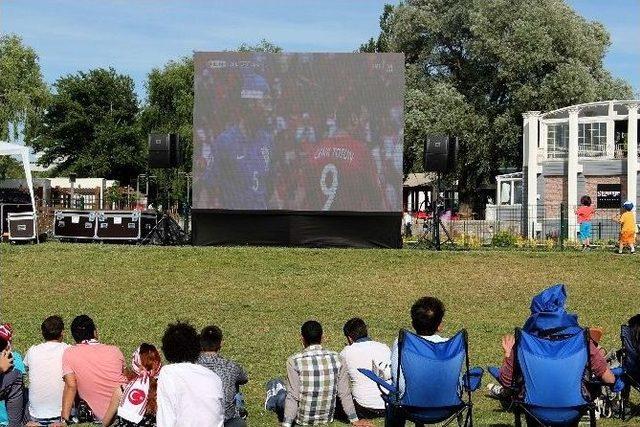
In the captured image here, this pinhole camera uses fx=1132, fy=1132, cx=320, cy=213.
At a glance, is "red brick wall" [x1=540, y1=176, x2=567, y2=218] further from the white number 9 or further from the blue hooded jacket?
the blue hooded jacket

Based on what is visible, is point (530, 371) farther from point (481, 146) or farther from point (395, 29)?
point (395, 29)

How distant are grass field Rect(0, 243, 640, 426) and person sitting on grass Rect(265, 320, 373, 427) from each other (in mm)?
3327

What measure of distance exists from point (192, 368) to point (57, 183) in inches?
1909

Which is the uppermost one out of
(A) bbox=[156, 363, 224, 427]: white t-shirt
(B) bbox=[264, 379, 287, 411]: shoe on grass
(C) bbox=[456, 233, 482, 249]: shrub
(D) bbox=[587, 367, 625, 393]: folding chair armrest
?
(C) bbox=[456, 233, 482, 249]: shrub

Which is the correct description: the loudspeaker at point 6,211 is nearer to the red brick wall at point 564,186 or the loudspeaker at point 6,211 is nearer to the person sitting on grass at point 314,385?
the person sitting on grass at point 314,385

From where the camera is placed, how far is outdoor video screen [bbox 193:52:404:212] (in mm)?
21312

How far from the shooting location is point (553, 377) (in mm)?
7258

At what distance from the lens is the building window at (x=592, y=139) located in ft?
119

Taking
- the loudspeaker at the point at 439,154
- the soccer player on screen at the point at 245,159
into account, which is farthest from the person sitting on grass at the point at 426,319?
the loudspeaker at the point at 439,154

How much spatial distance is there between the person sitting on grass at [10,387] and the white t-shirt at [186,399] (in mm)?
1942

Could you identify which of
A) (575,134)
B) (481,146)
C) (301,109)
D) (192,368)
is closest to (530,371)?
(192,368)

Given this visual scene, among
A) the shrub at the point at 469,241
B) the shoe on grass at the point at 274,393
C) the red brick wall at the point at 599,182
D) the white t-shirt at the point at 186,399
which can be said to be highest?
the red brick wall at the point at 599,182

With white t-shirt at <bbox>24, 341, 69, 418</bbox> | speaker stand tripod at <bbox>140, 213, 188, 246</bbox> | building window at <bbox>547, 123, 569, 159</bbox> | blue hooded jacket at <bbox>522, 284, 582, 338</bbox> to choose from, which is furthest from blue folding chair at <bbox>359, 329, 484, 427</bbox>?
building window at <bbox>547, 123, 569, 159</bbox>

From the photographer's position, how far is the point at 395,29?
158ft
